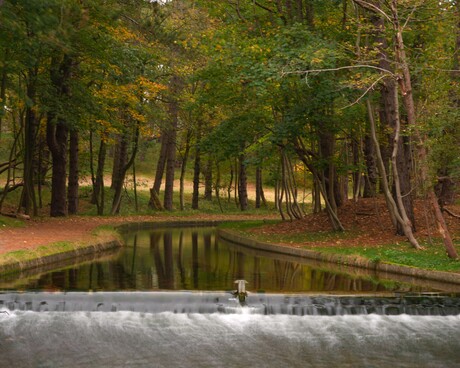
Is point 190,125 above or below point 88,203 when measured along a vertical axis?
above

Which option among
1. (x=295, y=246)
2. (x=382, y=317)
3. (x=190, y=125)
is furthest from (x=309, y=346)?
(x=190, y=125)

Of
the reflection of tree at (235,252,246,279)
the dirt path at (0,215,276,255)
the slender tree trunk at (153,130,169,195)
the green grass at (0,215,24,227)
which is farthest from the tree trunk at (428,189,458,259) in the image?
the slender tree trunk at (153,130,169,195)

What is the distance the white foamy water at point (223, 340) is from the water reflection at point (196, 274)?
136 cm

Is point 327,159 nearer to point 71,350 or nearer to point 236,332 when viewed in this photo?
point 236,332

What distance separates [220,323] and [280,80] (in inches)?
402

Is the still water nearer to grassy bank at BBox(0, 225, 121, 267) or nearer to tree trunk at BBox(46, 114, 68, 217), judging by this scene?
grassy bank at BBox(0, 225, 121, 267)

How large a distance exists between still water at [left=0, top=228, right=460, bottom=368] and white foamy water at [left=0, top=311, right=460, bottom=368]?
18mm

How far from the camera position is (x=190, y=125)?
1620 inches

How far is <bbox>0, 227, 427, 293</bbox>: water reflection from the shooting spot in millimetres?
14562

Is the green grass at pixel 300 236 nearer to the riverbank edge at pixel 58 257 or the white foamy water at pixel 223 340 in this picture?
the riverbank edge at pixel 58 257

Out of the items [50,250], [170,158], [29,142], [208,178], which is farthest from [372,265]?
[208,178]

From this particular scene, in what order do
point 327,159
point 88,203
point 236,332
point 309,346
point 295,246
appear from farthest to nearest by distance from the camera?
point 88,203, point 327,159, point 295,246, point 236,332, point 309,346

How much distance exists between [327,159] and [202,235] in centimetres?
884

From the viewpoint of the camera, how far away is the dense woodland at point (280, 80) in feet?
55.2
